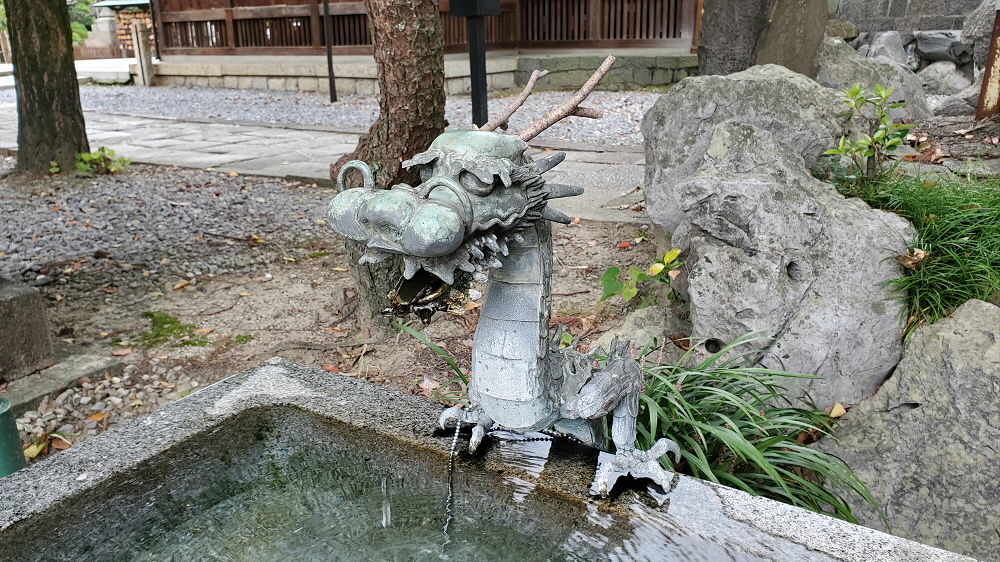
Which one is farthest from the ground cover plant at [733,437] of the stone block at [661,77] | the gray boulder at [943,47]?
the stone block at [661,77]

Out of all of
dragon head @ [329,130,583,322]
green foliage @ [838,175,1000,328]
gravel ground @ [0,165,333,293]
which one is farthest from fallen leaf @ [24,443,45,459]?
green foliage @ [838,175,1000,328]

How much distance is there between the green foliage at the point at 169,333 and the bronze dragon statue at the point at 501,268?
8.05 feet

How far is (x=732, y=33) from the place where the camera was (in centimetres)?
575

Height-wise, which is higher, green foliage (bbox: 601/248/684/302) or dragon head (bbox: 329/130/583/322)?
dragon head (bbox: 329/130/583/322)

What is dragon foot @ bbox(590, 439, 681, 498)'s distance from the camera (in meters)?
1.72

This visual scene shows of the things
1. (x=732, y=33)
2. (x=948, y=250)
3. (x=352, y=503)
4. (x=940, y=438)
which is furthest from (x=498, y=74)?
(x=352, y=503)

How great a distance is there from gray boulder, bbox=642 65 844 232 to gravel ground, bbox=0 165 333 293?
2545mm

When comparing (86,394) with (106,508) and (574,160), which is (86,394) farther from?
(574,160)

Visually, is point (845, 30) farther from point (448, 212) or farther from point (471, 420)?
point (448, 212)

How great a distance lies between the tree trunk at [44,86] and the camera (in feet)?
21.7

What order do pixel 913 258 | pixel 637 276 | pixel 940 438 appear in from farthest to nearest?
pixel 637 276 → pixel 913 258 → pixel 940 438

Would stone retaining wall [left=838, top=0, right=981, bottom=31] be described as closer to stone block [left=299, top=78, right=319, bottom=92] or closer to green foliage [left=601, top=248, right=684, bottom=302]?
green foliage [left=601, top=248, right=684, bottom=302]

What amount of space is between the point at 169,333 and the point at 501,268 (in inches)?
117

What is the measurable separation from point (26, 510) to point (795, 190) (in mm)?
2731
